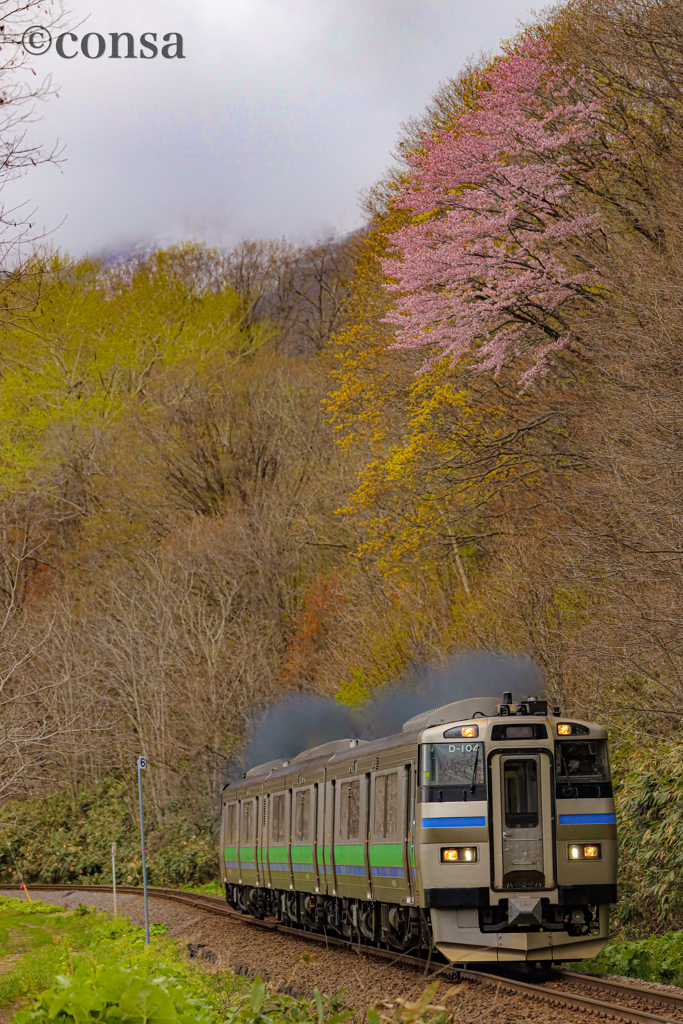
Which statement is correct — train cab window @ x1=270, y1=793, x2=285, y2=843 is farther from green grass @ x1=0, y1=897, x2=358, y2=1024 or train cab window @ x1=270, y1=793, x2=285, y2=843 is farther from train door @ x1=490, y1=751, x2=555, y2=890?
train door @ x1=490, y1=751, x2=555, y2=890

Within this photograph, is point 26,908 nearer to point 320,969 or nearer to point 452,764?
point 320,969

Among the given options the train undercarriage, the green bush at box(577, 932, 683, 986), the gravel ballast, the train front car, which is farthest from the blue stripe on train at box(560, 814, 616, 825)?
the gravel ballast

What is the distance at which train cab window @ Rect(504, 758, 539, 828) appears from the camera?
12102 mm

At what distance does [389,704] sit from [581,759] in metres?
13.5

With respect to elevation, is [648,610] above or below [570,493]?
below

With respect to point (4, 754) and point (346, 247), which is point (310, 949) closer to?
point (4, 754)

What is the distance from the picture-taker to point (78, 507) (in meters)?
45.1

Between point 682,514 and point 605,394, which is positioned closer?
point 682,514

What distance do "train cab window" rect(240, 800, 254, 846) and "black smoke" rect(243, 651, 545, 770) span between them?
421 centimetres

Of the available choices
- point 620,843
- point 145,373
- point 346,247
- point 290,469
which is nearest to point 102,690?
point 290,469

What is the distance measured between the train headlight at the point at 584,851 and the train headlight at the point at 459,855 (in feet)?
3.35

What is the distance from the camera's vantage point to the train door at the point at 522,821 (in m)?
11.9

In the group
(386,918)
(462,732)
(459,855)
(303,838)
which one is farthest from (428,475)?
(459,855)

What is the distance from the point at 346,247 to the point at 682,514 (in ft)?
193
